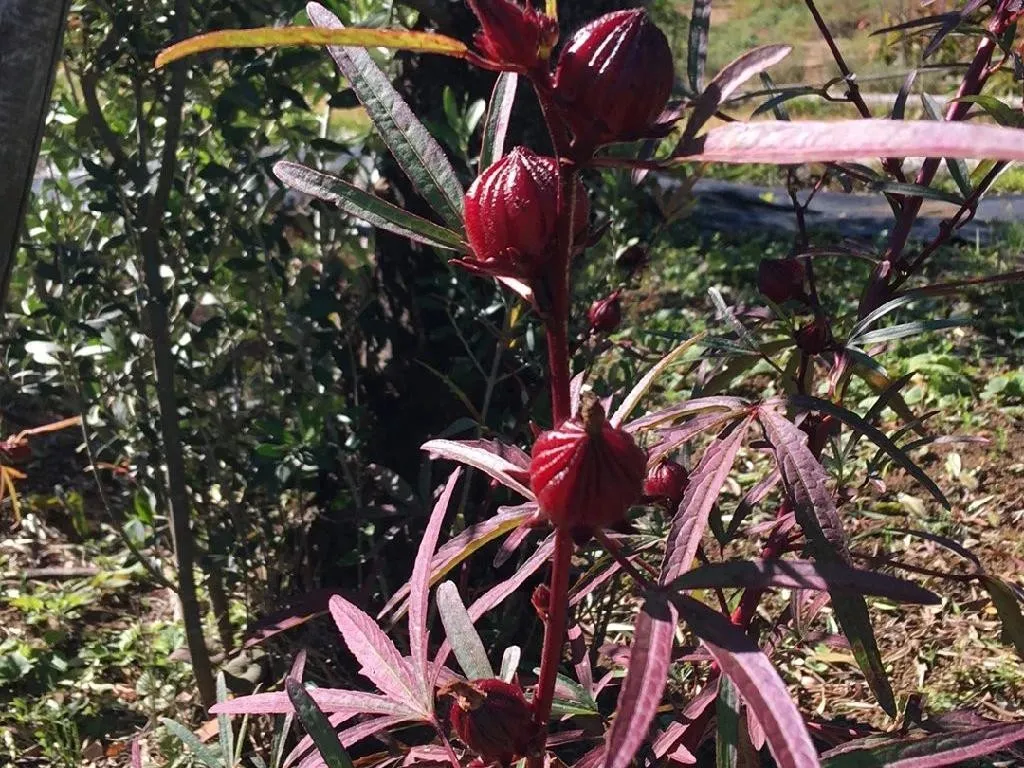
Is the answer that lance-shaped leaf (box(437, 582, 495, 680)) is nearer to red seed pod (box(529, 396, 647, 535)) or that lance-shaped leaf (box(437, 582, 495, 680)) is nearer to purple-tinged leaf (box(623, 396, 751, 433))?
purple-tinged leaf (box(623, 396, 751, 433))

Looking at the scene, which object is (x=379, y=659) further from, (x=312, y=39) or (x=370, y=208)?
(x=312, y=39)

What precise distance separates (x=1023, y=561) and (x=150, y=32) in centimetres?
210

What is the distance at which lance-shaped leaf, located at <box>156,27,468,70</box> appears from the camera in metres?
0.46

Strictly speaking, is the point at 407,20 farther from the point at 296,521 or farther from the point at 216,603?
the point at 216,603

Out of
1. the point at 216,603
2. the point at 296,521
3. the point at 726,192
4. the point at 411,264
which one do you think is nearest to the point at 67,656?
the point at 216,603

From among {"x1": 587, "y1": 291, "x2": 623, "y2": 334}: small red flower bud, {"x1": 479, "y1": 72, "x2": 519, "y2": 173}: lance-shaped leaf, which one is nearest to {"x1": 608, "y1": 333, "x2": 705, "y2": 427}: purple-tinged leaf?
{"x1": 479, "y1": 72, "x2": 519, "y2": 173}: lance-shaped leaf

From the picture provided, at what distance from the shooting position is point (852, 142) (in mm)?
404

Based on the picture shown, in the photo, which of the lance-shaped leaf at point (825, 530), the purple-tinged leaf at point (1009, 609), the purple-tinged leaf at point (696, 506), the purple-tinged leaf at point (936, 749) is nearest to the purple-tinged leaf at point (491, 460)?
the purple-tinged leaf at point (696, 506)

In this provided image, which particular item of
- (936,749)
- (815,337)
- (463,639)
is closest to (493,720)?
(463,639)

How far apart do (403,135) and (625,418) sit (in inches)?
10.5

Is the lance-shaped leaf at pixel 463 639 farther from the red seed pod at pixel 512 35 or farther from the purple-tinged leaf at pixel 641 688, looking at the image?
the red seed pod at pixel 512 35

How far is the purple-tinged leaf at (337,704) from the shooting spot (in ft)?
2.91

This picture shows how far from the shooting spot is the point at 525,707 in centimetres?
72

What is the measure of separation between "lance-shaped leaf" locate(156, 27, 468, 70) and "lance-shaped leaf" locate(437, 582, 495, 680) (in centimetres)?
57
